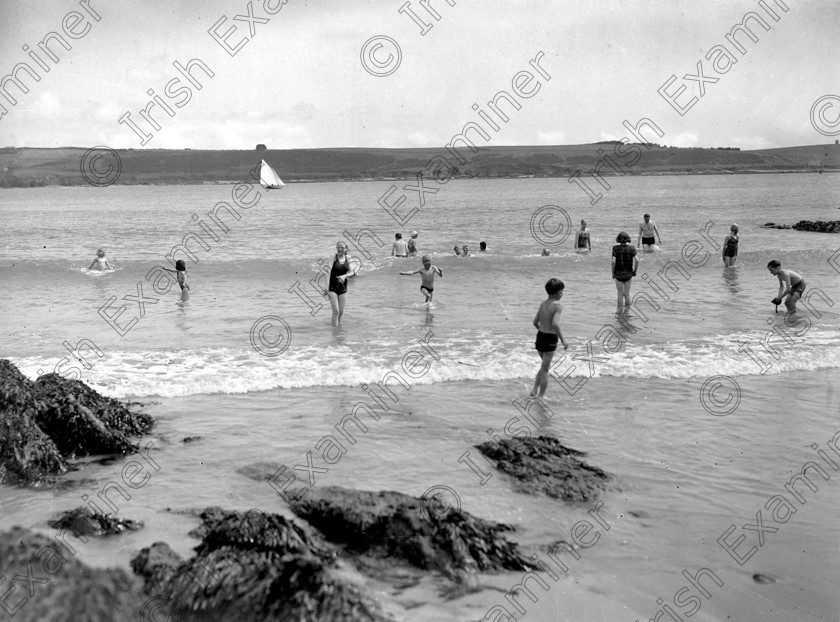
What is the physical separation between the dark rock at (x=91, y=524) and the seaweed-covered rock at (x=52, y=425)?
121 centimetres

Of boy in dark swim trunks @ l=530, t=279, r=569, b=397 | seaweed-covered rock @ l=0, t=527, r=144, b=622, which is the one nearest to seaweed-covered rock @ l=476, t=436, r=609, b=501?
boy in dark swim trunks @ l=530, t=279, r=569, b=397

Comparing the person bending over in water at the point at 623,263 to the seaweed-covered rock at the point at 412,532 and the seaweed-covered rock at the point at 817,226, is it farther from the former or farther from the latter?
the seaweed-covered rock at the point at 817,226

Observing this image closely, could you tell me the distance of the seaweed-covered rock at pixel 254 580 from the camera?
4332 millimetres

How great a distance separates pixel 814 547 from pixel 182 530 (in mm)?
5183

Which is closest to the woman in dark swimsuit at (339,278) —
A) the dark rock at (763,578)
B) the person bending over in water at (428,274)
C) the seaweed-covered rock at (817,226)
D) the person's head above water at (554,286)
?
→ the person bending over in water at (428,274)

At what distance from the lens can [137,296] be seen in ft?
67.9

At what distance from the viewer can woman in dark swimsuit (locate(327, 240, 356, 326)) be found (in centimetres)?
1491

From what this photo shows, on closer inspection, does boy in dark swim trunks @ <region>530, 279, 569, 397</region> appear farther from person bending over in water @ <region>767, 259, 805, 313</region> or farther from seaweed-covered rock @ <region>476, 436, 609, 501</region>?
person bending over in water @ <region>767, 259, 805, 313</region>

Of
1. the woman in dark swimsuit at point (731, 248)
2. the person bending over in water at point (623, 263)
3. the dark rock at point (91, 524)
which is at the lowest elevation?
the dark rock at point (91, 524)

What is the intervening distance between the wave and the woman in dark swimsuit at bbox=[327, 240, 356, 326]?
6.37ft

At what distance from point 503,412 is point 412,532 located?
4.16 m

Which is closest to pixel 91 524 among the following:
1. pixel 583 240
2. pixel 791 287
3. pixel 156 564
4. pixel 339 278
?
pixel 156 564

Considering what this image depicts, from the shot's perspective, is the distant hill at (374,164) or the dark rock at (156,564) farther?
the distant hill at (374,164)

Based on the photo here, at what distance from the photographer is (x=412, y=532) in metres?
5.51
